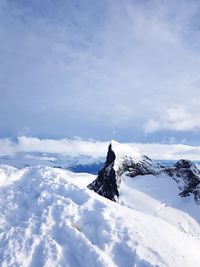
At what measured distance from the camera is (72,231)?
70.0 ft

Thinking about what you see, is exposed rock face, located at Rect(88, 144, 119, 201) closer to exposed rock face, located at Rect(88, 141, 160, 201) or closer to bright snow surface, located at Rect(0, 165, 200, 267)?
exposed rock face, located at Rect(88, 141, 160, 201)

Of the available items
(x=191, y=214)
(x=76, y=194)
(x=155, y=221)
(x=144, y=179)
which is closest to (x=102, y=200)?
(x=76, y=194)

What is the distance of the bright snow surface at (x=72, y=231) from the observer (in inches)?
769

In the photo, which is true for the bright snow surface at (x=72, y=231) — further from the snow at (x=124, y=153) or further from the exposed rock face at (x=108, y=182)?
the snow at (x=124, y=153)

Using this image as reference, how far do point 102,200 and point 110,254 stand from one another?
5.70 metres

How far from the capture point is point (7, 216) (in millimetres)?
23578

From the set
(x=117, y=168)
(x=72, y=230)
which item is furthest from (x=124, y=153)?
(x=72, y=230)

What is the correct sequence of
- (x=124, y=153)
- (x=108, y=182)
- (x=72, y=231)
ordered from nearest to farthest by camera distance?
(x=72, y=231) < (x=108, y=182) < (x=124, y=153)

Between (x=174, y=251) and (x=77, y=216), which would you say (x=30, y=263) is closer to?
(x=77, y=216)

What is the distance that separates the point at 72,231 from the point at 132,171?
208 feet

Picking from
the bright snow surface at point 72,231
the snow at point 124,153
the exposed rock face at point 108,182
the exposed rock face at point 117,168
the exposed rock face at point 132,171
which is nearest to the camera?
the bright snow surface at point 72,231

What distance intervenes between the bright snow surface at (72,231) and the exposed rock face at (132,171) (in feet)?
158

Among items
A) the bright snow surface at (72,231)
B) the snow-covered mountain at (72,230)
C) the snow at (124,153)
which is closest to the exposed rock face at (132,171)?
the snow at (124,153)

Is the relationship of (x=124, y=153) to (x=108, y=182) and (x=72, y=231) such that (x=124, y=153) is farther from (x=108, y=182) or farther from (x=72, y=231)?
(x=72, y=231)
